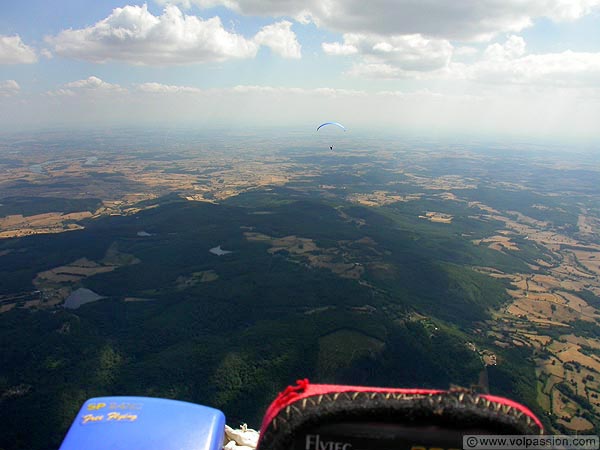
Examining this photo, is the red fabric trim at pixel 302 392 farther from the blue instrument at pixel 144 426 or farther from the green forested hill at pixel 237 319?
the green forested hill at pixel 237 319

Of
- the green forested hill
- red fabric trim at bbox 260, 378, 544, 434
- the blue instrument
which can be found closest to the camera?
red fabric trim at bbox 260, 378, 544, 434

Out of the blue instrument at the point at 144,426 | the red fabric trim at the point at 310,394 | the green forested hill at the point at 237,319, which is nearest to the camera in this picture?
the red fabric trim at the point at 310,394

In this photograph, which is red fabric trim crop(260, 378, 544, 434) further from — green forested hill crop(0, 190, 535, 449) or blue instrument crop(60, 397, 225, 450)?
green forested hill crop(0, 190, 535, 449)

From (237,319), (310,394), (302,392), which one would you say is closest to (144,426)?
(302,392)

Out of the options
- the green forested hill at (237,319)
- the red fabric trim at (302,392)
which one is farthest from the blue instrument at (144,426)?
the green forested hill at (237,319)

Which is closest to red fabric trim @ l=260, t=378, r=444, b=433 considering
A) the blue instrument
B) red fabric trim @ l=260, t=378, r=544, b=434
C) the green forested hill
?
red fabric trim @ l=260, t=378, r=544, b=434

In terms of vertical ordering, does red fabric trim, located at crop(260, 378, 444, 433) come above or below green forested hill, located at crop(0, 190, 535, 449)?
above

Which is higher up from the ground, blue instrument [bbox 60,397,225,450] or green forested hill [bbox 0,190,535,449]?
blue instrument [bbox 60,397,225,450]

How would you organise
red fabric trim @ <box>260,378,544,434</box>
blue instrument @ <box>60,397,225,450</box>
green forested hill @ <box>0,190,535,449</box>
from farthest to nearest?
1. green forested hill @ <box>0,190,535,449</box>
2. blue instrument @ <box>60,397,225,450</box>
3. red fabric trim @ <box>260,378,544,434</box>

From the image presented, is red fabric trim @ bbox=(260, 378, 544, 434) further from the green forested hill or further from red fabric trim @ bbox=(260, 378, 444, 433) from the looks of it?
the green forested hill

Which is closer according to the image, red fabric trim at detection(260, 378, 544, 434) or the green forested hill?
red fabric trim at detection(260, 378, 544, 434)

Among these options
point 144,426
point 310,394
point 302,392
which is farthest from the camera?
point 144,426

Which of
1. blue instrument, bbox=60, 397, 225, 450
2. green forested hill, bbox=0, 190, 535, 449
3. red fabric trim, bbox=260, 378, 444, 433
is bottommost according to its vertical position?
green forested hill, bbox=0, 190, 535, 449

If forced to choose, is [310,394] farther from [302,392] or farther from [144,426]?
[144,426]
